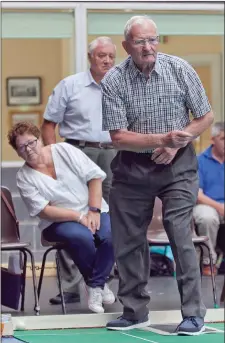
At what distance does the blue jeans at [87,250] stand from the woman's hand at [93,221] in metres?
0.04

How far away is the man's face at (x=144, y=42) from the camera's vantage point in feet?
21.3

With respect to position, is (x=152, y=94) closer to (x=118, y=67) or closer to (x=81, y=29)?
(x=118, y=67)

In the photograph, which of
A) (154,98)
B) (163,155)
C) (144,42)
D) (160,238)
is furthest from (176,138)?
(160,238)

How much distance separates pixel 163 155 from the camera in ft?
21.3

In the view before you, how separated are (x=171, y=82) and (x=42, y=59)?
15.2 feet

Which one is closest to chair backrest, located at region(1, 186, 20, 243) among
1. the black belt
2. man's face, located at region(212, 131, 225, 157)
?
the black belt

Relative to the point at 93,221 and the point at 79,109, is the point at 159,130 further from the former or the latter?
the point at 79,109

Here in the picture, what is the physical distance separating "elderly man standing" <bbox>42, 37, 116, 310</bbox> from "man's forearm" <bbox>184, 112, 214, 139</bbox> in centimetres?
175

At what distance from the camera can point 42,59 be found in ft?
36.2

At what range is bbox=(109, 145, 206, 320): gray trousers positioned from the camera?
661cm

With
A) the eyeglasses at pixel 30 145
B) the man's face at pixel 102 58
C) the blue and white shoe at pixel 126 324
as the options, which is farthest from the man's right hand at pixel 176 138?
the man's face at pixel 102 58

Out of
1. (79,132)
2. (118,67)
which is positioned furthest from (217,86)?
(118,67)

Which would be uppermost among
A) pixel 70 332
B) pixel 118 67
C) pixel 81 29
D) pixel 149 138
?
pixel 81 29

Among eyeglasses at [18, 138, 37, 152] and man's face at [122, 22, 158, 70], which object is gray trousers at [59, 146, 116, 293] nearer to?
eyeglasses at [18, 138, 37, 152]
